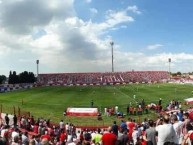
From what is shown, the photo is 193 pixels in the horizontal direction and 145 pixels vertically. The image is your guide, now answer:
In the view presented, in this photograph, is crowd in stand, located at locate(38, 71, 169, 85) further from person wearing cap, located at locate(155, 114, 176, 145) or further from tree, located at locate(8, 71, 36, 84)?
person wearing cap, located at locate(155, 114, 176, 145)

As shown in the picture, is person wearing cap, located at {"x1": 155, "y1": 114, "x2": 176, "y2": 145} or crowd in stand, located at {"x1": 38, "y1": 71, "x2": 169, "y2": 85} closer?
person wearing cap, located at {"x1": 155, "y1": 114, "x2": 176, "y2": 145}

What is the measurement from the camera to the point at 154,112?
49.2 m

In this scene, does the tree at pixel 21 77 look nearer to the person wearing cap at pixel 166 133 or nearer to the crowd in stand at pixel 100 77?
the crowd in stand at pixel 100 77

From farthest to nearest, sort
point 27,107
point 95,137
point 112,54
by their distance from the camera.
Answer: point 112,54, point 27,107, point 95,137

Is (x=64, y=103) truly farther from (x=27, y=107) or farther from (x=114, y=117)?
(x=114, y=117)

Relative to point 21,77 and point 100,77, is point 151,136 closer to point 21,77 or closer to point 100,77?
point 21,77

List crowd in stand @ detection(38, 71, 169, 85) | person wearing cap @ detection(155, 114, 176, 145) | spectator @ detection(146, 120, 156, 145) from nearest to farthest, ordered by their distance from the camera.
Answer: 1. person wearing cap @ detection(155, 114, 176, 145)
2. spectator @ detection(146, 120, 156, 145)
3. crowd in stand @ detection(38, 71, 169, 85)

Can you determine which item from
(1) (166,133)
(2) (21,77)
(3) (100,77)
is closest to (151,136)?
(1) (166,133)

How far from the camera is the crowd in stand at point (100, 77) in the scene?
151250mm

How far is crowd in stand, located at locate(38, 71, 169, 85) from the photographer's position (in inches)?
5955

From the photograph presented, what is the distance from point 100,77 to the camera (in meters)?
158

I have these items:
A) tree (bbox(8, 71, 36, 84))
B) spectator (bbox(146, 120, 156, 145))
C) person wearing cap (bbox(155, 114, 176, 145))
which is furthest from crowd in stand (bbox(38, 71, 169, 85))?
person wearing cap (bbox(155, 114, 176, 145))

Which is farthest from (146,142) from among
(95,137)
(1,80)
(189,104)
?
(1,80)

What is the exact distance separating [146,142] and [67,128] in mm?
16655
